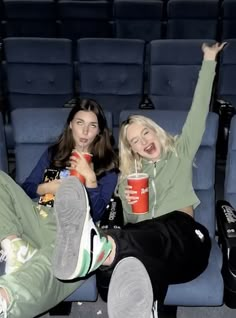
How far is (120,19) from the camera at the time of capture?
194 inches

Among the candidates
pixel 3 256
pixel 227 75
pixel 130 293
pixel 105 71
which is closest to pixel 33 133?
pixel 3 256

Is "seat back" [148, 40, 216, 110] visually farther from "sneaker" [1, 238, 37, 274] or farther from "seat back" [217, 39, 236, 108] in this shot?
"sneaker" [1, 238, 37, 274]

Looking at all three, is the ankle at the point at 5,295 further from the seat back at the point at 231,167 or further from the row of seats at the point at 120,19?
the row of seats at the point at 120,19

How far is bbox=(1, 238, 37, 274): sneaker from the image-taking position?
5.50 ft

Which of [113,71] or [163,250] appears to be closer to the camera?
[163,250]

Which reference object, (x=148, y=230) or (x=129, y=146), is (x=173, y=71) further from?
(x=148, y=230)

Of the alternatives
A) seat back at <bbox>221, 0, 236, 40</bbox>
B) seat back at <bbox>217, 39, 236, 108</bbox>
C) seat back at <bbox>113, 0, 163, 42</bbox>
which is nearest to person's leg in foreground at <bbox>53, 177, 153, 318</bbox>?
seat back at <bbox>217, 39, 236, 108</bbox>

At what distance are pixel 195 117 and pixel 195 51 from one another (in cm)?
163

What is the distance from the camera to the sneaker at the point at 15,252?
5.50ft

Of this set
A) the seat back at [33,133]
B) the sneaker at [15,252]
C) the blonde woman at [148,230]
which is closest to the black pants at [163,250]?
the blonde woman at [148,230]

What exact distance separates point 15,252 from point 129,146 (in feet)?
2.33

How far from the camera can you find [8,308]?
1456 millimetres

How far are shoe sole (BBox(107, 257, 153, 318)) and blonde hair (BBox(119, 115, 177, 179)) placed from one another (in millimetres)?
686

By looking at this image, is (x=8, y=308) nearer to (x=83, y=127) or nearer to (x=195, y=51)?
(x=83, y=127)
